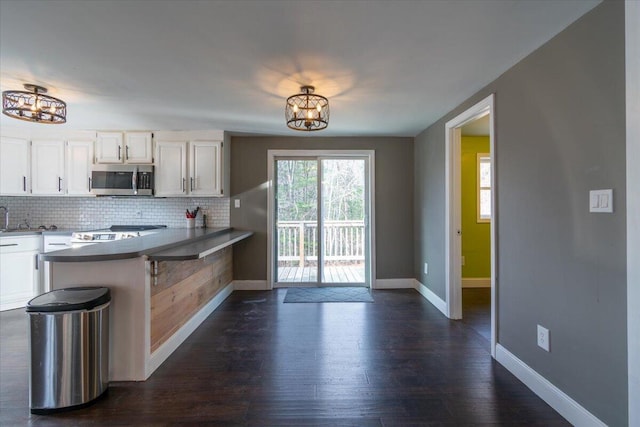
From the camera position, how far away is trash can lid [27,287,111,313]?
1.72 meters

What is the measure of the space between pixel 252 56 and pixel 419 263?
3.35 meters

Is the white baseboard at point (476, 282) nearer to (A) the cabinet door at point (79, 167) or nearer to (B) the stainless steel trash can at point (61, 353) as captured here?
(B) the stainless steel trash can at point (61, 353)

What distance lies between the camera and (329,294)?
406cm

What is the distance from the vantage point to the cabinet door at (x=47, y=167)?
3.90m

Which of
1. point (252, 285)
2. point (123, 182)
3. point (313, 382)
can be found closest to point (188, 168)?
point (123, 182)

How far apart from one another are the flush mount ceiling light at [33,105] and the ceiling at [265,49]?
11 centimetres

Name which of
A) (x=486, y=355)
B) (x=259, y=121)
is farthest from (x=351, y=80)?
(x=486, y=355)

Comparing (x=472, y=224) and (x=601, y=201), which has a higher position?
(x=601, y=201)

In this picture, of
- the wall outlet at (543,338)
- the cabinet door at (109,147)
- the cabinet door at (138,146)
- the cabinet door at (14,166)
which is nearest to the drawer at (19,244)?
the cabinet door at (14,166)

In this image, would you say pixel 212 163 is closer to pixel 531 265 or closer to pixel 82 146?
pixel 82 146

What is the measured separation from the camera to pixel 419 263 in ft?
13.7

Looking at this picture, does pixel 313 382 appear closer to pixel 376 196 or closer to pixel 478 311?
pixel 478 311

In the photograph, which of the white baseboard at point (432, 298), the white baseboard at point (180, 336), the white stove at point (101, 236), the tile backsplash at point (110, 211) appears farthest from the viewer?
the tile backsplash at point (110, 211)

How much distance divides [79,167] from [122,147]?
2.12 ft
